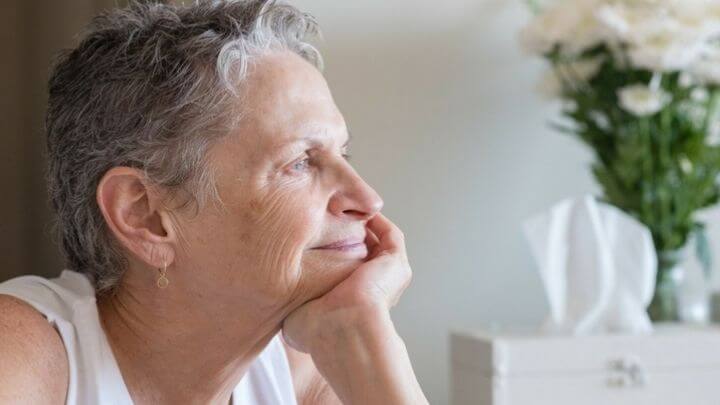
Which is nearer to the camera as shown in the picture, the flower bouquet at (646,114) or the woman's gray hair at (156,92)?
the woman's gray hair at (156,92)

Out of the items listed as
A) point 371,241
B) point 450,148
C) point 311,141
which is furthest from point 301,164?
point 450,148

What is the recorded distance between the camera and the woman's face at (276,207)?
3.91 feet

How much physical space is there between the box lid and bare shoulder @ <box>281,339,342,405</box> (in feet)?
1.43

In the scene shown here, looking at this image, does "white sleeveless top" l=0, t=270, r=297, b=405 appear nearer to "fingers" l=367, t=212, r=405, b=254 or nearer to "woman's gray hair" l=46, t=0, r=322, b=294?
"woman's gray hair" l=46, t=0, r=322, b=294

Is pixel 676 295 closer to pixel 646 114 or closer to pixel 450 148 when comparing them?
pixel 646 114

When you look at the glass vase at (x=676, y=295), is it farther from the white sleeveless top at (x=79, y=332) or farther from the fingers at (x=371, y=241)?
the white sleeveless top at (x=79, y=332)

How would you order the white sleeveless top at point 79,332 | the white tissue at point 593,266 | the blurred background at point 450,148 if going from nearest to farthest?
the white sleeveless top at point 79,332
the white tissue at point 593,266
the blurred background at point 450,148

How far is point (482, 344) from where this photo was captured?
6.27 feet

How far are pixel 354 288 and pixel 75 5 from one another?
64 centimetres

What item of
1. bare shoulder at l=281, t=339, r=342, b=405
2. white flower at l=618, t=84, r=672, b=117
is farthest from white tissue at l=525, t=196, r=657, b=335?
bare shoulder at l=281, t=339, r=342, b=405

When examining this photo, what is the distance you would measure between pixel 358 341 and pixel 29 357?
0.36m

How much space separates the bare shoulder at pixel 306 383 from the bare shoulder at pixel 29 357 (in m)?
0.42

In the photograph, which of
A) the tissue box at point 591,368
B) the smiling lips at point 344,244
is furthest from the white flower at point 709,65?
the smiling lips at point 344,244

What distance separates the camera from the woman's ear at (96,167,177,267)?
121 cm
